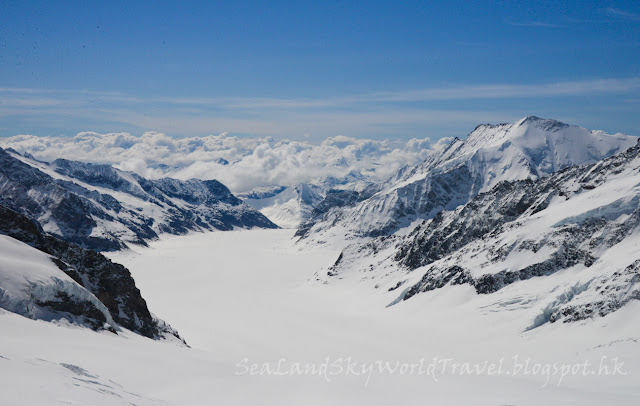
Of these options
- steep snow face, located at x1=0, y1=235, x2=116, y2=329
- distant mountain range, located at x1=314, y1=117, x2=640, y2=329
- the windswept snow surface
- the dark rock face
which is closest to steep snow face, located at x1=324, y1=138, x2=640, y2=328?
distant mountain range, located at x1=314, y1=117, x2=640, y2=329

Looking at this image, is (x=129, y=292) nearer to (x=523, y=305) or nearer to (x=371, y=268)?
(x=523, y=305)

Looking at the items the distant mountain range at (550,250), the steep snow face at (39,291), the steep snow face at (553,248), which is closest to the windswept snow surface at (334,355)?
the steep snow face at (39,291)

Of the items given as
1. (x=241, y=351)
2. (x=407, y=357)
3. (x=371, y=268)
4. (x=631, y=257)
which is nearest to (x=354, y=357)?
(x=407, y=357)

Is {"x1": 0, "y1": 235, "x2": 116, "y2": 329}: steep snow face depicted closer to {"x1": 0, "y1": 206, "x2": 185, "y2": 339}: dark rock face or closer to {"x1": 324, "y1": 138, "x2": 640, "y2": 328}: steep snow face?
{"x1": 0, "y1": 206, "x2": 185, "y2": 339}: dark rock face

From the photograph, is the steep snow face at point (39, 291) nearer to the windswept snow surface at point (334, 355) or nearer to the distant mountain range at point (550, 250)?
the windswept snow surface at point (334, 355)

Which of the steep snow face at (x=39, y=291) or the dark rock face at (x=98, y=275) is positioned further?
the dark rock face at (x=98, y=275)

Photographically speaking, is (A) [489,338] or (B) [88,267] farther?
(A) [489,338]
